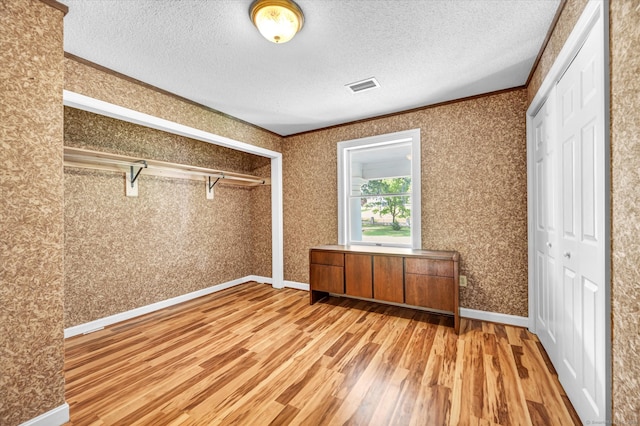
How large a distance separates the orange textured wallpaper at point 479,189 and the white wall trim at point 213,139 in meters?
1.65

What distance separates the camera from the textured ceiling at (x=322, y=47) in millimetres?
1621

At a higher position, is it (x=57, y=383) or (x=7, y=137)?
(x=7, y=137)

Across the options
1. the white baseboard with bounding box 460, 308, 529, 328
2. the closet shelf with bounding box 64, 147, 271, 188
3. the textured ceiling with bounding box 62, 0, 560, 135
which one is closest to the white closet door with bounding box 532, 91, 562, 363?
the white baseboard with bounding box 460, 308, 529, 328

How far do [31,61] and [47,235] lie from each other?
99cm

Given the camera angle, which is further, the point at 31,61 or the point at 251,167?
the point at 251,167

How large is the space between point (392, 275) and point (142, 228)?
9.96ft

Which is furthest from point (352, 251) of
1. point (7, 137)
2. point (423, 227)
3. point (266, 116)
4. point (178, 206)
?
point (7, 137)

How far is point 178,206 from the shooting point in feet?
11.7

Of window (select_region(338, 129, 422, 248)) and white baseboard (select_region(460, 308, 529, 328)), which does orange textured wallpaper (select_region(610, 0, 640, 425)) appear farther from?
window (select_region(338, 129, 422, 248))

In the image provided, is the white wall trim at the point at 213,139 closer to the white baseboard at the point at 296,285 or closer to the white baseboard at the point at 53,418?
the white baseboard at the point at 296,285

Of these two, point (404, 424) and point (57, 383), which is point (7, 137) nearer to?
point (57, 383)

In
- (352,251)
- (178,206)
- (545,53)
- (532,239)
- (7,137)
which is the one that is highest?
(545,53)

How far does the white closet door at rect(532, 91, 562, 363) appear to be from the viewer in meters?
1.91

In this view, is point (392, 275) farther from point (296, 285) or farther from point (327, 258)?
point (296, 285)
